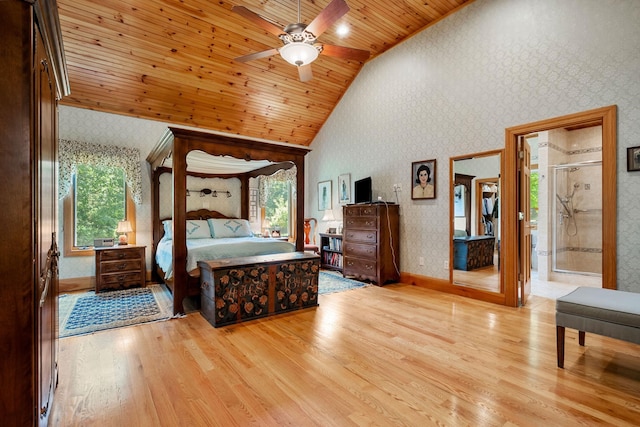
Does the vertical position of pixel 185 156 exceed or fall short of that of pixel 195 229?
it exceeds it

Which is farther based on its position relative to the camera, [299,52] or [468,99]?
[468,99]

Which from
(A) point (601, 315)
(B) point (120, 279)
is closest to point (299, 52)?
(A) point (601, 315)

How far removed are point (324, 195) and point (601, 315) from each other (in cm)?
504

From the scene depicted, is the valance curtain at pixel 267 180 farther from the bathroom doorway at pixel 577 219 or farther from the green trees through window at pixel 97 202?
the bathroom doorway at pixel 577 219

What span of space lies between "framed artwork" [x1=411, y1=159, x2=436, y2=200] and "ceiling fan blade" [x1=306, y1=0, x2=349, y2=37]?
8.36 feet

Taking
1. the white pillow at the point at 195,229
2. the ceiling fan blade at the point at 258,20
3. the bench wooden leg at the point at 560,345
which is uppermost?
the ceiling fan blade at the point at 258,20

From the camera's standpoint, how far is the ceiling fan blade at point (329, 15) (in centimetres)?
233

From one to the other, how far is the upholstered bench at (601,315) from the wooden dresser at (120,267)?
197 inches

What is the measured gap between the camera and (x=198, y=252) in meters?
3.45

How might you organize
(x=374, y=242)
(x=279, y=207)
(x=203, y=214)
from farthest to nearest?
(x=279, y=207) → (x=203, y=214) → (x=374, y=242)

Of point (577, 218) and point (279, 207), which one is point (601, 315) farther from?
point (279, 207)

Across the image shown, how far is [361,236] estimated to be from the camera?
15.9 ft

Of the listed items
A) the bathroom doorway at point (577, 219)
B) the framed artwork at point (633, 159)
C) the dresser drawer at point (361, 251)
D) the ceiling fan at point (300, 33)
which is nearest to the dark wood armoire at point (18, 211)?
the ceiling fan at point (300, 33)

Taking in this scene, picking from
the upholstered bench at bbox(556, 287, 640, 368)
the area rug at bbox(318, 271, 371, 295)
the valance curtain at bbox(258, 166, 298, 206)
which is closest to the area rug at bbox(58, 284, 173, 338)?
the area rug at bbox(318, 271, 371, 295)
